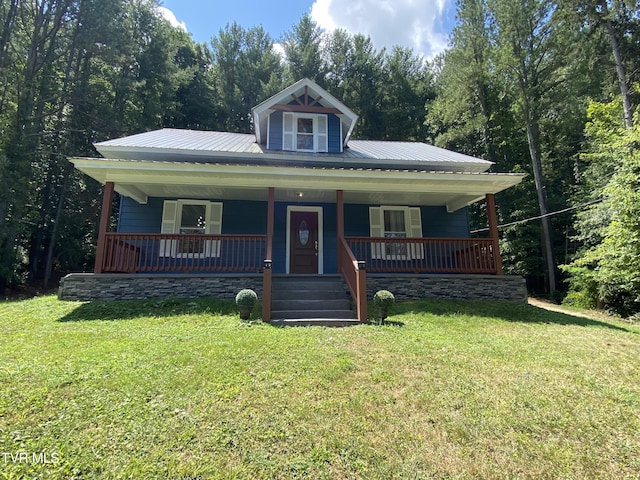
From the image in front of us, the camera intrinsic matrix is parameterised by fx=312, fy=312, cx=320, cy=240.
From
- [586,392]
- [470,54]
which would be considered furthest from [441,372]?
[470,54]

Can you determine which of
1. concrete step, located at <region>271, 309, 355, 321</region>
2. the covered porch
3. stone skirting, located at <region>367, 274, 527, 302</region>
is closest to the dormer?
the covered porch

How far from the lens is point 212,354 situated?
4.13 m

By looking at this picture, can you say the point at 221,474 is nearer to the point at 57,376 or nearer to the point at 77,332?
the point at 57,376

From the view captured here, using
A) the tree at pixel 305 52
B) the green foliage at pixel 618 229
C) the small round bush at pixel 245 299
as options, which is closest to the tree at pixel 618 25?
the green foliage at pixel 618 229

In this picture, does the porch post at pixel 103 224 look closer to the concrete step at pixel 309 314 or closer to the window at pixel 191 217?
the window at pixel 191 217

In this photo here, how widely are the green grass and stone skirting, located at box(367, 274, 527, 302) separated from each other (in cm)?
276

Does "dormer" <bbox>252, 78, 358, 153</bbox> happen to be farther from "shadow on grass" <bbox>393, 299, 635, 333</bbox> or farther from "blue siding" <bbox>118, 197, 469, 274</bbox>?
"shadow on grass" <bbox>393, 299, 635, 333</bbox>

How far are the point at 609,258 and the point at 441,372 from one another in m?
9.35

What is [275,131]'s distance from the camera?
10594 millimetres

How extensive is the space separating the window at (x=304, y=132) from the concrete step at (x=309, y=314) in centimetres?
613

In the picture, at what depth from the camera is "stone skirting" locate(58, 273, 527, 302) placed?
7.19 metres

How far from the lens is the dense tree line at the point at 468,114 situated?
11.7 meters

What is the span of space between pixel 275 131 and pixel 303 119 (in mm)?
1085

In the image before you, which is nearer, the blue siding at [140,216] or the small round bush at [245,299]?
the small round bush at [245,299]
